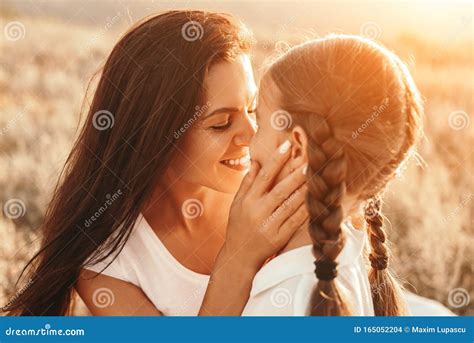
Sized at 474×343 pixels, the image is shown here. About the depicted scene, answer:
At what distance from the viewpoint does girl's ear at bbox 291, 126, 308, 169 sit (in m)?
2.30

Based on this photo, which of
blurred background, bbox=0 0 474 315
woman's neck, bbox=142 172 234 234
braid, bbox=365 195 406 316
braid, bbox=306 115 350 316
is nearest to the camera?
braid, bbox=306 115 350 316

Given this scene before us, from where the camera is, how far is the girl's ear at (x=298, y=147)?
2.30 m

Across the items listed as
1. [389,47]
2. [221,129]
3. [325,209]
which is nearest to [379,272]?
[325,209]

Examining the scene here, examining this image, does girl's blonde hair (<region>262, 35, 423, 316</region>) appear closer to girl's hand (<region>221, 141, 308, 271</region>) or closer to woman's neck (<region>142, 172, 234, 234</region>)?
girl's hand (<region>221, 141, 308, 271</region>)

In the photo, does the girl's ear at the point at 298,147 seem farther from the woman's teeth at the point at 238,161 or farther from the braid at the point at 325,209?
the woman's teeth at the point at 238,161

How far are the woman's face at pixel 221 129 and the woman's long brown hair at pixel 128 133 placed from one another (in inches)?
1.8

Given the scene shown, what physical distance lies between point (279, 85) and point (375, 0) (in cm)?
447

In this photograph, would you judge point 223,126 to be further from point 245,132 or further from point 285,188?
point 285,188

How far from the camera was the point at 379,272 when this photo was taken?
2787mm

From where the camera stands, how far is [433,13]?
6301 mm

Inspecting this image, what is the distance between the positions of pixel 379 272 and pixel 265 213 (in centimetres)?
55

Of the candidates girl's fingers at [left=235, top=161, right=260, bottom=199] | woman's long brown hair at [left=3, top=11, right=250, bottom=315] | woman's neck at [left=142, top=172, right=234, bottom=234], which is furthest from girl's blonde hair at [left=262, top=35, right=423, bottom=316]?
woman's neck at [left=142, top=172, right=234, bottom=234]

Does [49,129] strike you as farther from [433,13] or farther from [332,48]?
[332,48]

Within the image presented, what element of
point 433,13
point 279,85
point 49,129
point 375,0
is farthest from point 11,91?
point 279,85
